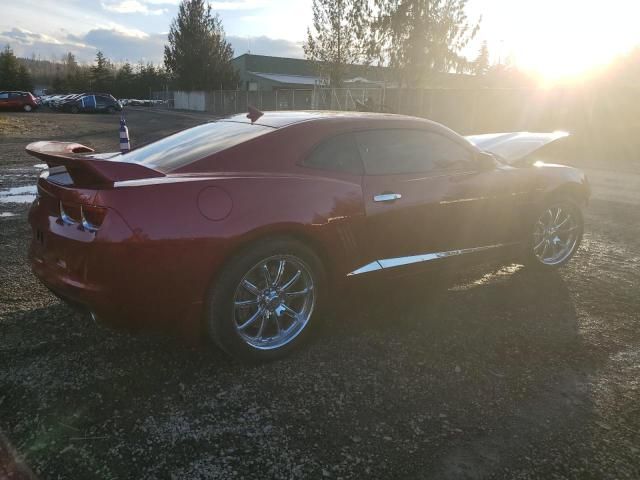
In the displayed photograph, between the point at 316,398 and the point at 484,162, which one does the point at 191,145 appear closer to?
the point at 316,398

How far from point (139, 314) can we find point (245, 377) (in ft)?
2.36

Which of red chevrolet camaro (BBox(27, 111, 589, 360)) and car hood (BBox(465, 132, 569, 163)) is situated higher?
car hood (BBox(465, 132, 569, 163))

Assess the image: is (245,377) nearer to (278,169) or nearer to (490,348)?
(278,169)

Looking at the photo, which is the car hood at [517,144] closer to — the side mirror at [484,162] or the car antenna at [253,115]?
the side mirror at [484,162]

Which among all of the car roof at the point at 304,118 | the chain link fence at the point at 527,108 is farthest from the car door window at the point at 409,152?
the chain link fence at the point at 527,108

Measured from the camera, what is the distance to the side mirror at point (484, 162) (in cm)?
407

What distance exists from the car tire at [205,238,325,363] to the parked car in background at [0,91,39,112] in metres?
43.8

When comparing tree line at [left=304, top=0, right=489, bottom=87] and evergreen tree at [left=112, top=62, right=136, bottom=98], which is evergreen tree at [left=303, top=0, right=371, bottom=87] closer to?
tree line at [left=304, top=0, right=489, bottom=87]

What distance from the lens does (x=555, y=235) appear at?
16.0 ft

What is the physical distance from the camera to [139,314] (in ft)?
8.70

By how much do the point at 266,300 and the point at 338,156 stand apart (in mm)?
1063

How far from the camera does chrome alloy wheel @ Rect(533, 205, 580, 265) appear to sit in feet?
15.5

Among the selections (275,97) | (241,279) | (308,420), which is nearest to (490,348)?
(308,420)

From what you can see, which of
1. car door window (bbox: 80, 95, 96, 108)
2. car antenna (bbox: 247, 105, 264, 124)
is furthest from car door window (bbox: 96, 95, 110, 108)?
car antenna (bbox: 247, 105, 264, 124)
